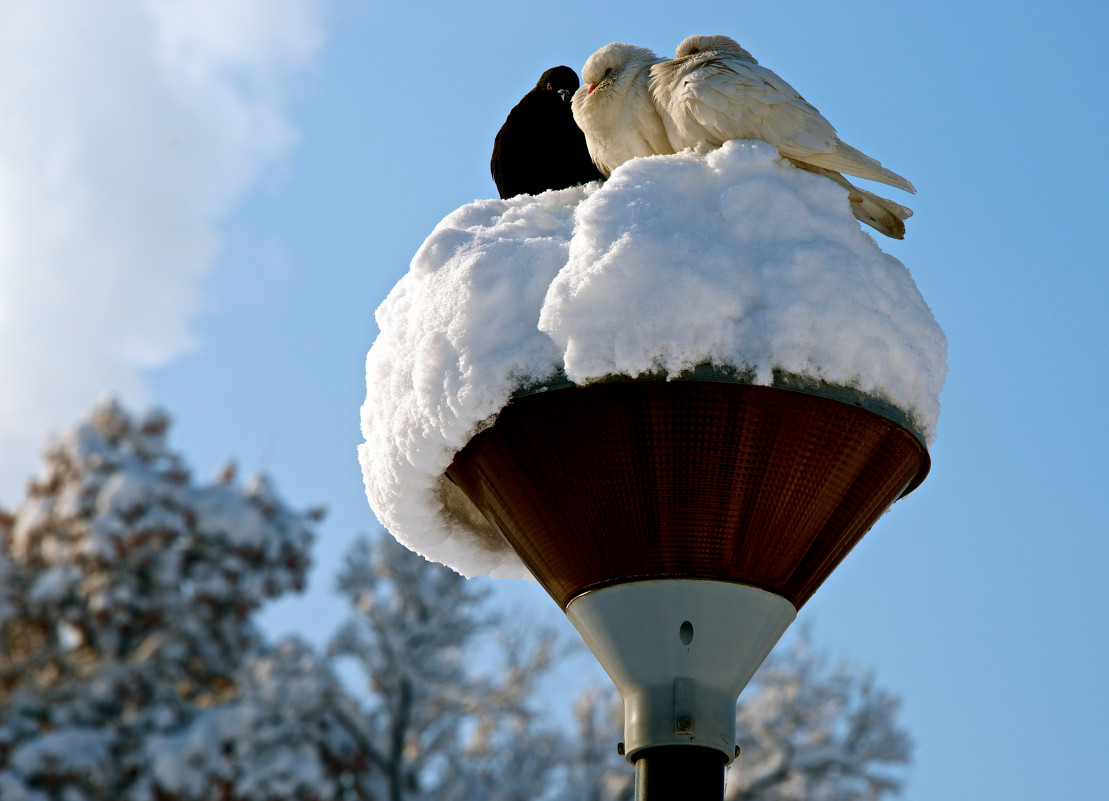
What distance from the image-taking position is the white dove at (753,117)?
2.56m

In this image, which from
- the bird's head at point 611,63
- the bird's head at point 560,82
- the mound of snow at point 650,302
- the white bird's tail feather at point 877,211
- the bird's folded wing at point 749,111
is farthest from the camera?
the bird's head at point 560,82

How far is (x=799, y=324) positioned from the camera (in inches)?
90.6

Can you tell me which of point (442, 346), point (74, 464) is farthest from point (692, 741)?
point (74, 464)

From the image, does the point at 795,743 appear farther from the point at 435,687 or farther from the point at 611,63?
the point at 611,63

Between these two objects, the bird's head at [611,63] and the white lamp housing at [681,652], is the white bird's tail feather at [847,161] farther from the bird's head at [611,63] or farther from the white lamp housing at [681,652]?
the white lamp housing at [681,652]

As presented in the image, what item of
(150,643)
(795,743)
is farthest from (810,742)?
(150,643)

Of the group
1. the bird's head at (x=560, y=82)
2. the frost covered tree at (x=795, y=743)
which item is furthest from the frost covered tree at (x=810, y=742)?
the bird's head at (x=560, y=82)

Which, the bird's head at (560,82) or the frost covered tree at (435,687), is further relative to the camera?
the frost covered tree at (435,687)

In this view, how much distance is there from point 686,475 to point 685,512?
0.07 metres

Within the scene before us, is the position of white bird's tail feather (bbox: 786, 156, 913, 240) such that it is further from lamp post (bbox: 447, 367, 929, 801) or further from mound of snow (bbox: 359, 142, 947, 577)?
lamp post (bbox: 447, 367, 929, 801)

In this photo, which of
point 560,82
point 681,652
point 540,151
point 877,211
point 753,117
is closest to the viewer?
point 681,652

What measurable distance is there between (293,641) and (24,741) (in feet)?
9.49

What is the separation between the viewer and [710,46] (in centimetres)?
275

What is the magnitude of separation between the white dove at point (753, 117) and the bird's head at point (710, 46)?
0.05 meters
